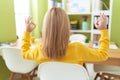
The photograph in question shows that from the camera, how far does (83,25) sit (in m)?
3.23

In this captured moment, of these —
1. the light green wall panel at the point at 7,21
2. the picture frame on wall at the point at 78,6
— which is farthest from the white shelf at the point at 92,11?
the light green wall panel at the point at 7,21

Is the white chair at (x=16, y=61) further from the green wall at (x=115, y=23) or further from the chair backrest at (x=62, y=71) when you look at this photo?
the green wall at (x=115, y=23)

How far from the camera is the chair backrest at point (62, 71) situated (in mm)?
1254

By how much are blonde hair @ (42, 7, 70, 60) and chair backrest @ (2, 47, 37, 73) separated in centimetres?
74

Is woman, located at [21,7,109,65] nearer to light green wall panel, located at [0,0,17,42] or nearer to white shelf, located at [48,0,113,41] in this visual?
light green wall panel, located at [0,0,17,42]

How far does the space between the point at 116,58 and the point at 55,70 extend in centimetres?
81

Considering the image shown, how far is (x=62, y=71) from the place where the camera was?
130 cm

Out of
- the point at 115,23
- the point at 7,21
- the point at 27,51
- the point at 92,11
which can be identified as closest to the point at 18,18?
the point at 7,21

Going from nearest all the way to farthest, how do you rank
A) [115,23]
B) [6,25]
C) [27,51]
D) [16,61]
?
[27,51] < [16,61] < [6,25] < [115,23]

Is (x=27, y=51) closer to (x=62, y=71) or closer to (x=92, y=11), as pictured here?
(x=62, y=71)

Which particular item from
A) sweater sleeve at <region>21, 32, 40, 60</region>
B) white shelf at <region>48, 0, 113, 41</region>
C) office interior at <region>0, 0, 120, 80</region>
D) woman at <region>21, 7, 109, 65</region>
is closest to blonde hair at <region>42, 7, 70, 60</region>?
woman at <region>21, 7, 109, 65</region>

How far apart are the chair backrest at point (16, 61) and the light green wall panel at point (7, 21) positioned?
672 millimetres

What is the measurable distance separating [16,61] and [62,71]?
840mm

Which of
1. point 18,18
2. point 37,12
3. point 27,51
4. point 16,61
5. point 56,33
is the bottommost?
point 16,61
